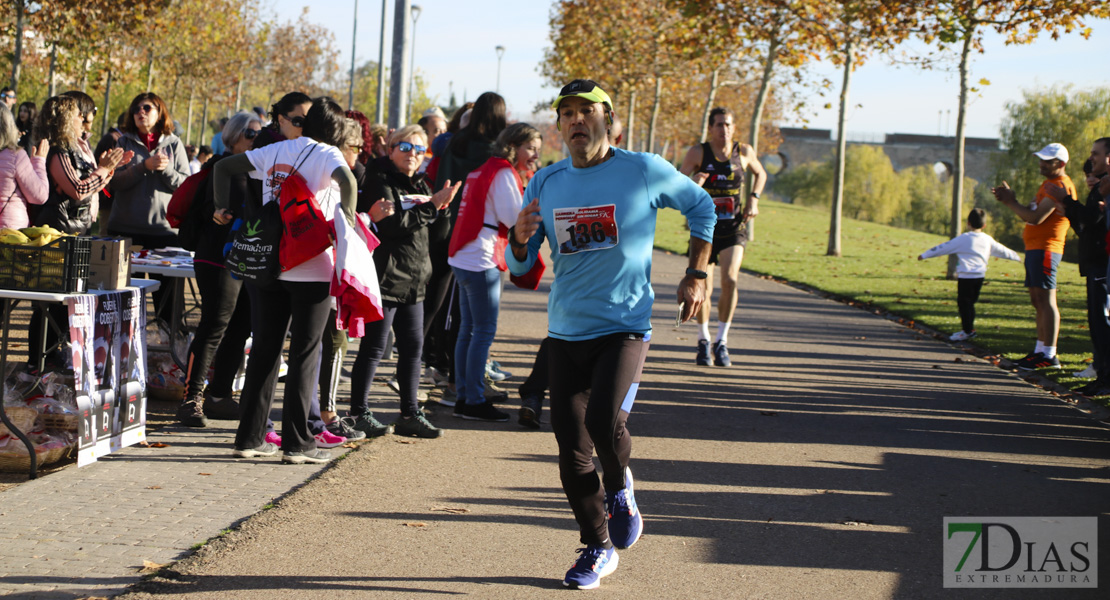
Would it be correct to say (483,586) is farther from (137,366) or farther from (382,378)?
(382,378)

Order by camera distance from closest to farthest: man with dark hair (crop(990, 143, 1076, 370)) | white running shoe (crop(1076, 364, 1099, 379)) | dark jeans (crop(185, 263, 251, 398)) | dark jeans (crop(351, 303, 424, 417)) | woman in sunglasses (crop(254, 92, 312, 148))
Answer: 1. woman in sunglasses (crop(254, 92, 312, 148))
2. dark jeans (crop(351, 303, 424, 417))
3. dark jeans (crop(185, 263, 251, 398))
4. white running shoe (crop(1076, 364, 1099, 379))
5. man with dark hair (crop(990, 143, 1076, 370))

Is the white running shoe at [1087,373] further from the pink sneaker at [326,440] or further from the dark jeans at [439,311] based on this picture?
the pink sneaker at [326,440]

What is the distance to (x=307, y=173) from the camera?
5824 millimetres

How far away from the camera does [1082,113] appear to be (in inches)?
2377

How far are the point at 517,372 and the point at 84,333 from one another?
462 cm

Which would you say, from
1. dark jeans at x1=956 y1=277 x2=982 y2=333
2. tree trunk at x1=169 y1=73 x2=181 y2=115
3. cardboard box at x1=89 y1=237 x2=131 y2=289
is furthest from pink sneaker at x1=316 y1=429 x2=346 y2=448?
tree trunk at x1=169 y1=73 x2=181 y2=115

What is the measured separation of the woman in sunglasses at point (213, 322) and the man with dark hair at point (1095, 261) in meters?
6.98

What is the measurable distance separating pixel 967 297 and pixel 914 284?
825 centimetres

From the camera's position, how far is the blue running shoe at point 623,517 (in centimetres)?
453

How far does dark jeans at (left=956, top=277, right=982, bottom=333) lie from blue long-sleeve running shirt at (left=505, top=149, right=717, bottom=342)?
383 inches

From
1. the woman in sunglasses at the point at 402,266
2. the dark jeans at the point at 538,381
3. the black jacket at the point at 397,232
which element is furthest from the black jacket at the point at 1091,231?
the black jacket at the point at 397,232

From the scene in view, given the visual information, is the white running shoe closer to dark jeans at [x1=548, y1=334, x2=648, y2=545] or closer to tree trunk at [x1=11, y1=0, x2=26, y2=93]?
dark jeans at [x1=548, y1=334, x2=648, y2=545]

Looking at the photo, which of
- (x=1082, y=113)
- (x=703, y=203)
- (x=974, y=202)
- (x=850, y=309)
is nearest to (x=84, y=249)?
(x=703, y=203)

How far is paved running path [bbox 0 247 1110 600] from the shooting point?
4453 millimetres
